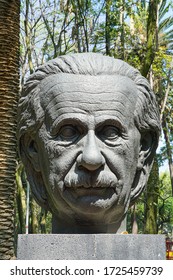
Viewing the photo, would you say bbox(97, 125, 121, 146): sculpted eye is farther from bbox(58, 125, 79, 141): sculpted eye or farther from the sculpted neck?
the sculpted neck

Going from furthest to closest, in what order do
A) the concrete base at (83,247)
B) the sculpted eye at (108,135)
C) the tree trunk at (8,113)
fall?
the tree trunk at (8,113) < the sculpted eye at (108,135) < the concrete base at (83,247)

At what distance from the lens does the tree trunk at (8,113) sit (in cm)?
777

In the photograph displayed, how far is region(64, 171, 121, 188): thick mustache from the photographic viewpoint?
3.97 metres

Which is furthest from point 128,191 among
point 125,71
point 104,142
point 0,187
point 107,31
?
point 107,31

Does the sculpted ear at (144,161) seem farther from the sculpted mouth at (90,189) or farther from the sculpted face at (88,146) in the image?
the sculpted mouth at (90,189)

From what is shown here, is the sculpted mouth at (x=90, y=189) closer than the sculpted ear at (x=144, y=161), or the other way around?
the sculpted mouth at (x=90, y=189)

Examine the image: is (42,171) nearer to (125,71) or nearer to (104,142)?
(104,142)

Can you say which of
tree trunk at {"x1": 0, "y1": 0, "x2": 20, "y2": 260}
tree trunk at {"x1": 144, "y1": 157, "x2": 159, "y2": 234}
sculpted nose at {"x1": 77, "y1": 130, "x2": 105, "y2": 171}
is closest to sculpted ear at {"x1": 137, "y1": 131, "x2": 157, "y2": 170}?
sculpted nose at {"x1": 77, "y1": 130, "x2": 105, "y2": 171}

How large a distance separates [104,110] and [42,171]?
780 mm

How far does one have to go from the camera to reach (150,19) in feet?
41.0

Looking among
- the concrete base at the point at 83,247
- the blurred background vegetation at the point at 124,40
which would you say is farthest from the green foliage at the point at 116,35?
the concrete base at the point at 83,247

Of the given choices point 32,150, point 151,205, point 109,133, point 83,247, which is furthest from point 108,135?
point 151,205

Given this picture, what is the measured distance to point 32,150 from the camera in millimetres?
4488

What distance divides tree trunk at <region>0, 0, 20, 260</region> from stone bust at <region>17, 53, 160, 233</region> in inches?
129
